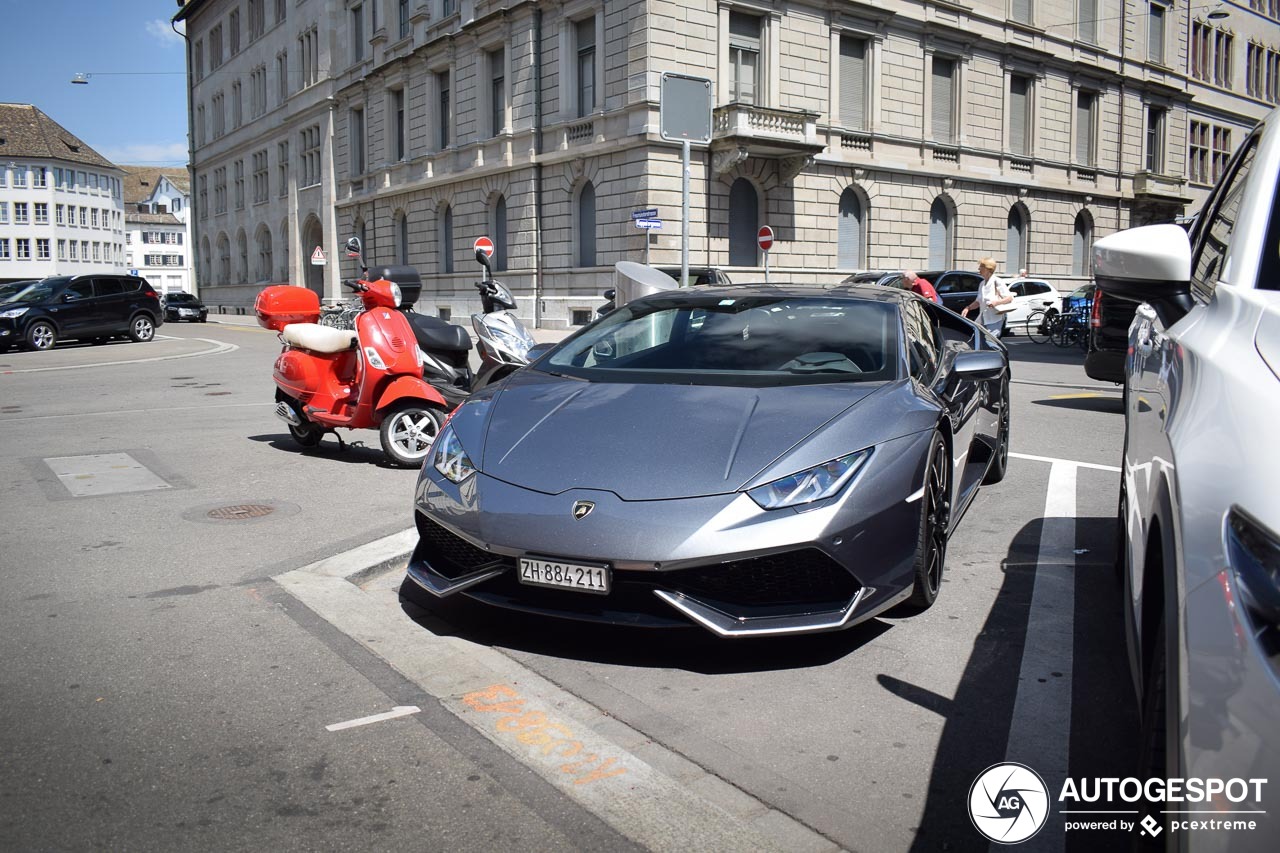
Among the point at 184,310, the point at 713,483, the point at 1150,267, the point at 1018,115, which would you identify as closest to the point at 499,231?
the point at 1018,115

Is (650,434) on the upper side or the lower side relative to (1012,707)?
upper

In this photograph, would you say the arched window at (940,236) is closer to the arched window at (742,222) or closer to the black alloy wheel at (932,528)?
the arched window at (742,222)

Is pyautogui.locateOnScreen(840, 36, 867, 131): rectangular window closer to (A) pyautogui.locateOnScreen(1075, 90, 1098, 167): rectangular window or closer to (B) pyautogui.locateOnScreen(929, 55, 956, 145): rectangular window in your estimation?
(B) pyautogui.locateOnScreen(929, 55, 956, 145): rectangular window

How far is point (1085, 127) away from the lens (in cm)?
4294

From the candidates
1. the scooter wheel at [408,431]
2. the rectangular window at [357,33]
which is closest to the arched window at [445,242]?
the rectangular window at [357,33]

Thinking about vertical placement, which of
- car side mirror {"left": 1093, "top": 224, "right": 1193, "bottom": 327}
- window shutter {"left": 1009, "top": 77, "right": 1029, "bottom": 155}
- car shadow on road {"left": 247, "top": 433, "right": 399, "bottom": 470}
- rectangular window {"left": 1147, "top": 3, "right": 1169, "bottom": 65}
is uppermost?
rectangular window {"left": 1147, "top": 3, "right": 1169, "bottom": 65}

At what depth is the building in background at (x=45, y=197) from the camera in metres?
96.7

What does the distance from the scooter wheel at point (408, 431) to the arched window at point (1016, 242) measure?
3548 cm

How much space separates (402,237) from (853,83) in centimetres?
1956

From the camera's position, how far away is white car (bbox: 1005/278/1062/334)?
32375mm

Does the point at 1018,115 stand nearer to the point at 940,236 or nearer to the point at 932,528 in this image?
the point at 940,236

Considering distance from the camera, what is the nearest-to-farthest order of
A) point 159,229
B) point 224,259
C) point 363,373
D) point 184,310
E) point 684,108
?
point 363,373 < point 684,108 < point 184,310 < point 224,259 < point 159,229

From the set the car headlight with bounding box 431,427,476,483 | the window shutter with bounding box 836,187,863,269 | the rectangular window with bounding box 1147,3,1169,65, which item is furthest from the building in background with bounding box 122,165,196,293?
the car headlight with bounding box 431,427,476,483

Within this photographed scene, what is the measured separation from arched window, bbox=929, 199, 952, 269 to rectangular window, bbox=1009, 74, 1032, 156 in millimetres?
4452
